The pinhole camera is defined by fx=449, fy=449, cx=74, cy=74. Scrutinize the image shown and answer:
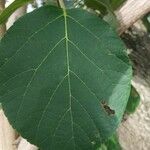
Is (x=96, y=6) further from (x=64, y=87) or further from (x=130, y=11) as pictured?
(x=64, y=87)

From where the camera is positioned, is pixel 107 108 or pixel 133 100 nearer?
pixel 107 108

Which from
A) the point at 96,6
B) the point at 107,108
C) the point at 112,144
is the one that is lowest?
the point at 112,144

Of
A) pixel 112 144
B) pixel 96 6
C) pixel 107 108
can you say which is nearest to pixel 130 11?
pixel 96 6

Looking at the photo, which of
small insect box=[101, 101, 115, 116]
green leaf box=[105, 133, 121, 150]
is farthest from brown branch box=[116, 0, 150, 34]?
green leaf box=[105, 133, 121, 150]

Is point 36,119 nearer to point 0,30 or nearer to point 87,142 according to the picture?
point 87,142

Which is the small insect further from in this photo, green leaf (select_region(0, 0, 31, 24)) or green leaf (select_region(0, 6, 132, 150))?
green leaf (select_region(0, 0, 31, 24))

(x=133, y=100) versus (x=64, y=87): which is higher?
(x=64, y=87)

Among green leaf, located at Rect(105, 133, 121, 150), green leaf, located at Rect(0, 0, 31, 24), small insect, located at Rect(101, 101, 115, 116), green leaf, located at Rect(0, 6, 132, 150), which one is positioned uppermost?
green leaf, located at Rect(0, 0, 31, 24)

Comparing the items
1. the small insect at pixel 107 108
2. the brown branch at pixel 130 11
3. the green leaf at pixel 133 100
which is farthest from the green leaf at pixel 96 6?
the green leaf at pixel 133 100
